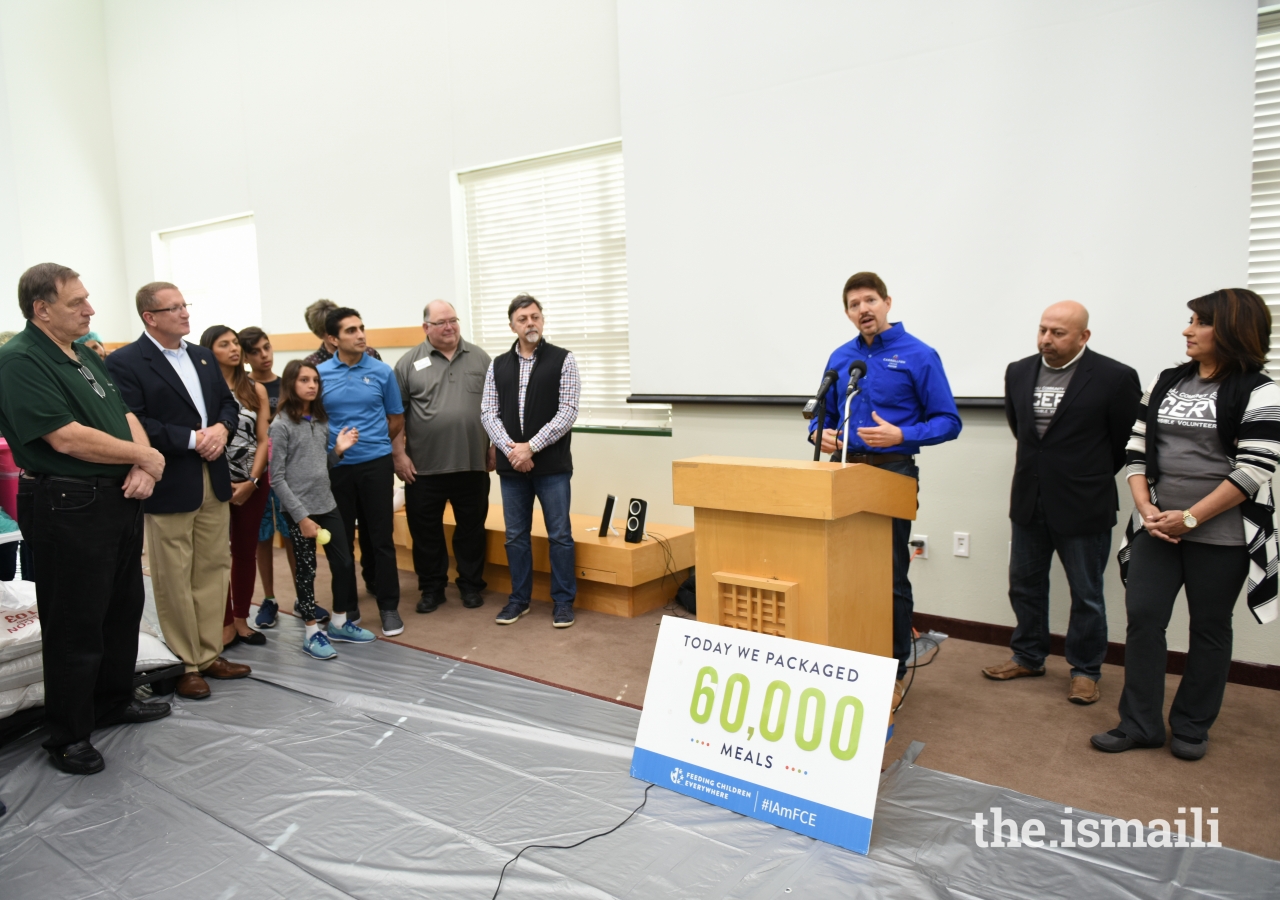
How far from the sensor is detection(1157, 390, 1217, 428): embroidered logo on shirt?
2479 millimetres

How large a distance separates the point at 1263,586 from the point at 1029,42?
2.27 meters

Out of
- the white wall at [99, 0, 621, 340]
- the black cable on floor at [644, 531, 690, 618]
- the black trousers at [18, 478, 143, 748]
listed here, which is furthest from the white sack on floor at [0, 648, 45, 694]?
the white wall at [99, 0, 621, 340]

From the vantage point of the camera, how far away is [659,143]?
4.35 m

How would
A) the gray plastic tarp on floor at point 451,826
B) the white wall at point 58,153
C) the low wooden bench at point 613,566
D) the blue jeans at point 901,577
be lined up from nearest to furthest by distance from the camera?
1. the gray plastic tarp on floor at point 451,826
2. the blue jeans at point 901,577
3. the low wooden bench at point 613,566
4. the white wall at point 58,153

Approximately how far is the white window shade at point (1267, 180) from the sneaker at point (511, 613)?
3.43 meters

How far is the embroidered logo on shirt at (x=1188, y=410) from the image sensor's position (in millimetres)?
2479

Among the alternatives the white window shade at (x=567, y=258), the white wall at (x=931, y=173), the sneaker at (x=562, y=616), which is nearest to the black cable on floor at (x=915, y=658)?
the white wall at (x=931, y=173)

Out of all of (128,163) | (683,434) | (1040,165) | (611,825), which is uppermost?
(128,163)

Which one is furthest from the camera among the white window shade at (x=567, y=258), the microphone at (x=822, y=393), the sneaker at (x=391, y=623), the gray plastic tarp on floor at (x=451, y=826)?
the white window shade at (x=567, y=258)

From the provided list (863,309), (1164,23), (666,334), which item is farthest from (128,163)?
(1164,23)

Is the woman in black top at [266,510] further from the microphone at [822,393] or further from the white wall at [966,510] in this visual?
the microphone at [822,393]

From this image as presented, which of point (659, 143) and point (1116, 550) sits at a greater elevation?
point (659, 143)

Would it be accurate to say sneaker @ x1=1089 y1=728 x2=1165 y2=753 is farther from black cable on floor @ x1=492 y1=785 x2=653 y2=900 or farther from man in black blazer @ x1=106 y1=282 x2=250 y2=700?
man in black blazer @ x1=106 y1=282 x2=250 y2=700

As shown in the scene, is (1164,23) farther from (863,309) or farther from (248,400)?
(248,400)
